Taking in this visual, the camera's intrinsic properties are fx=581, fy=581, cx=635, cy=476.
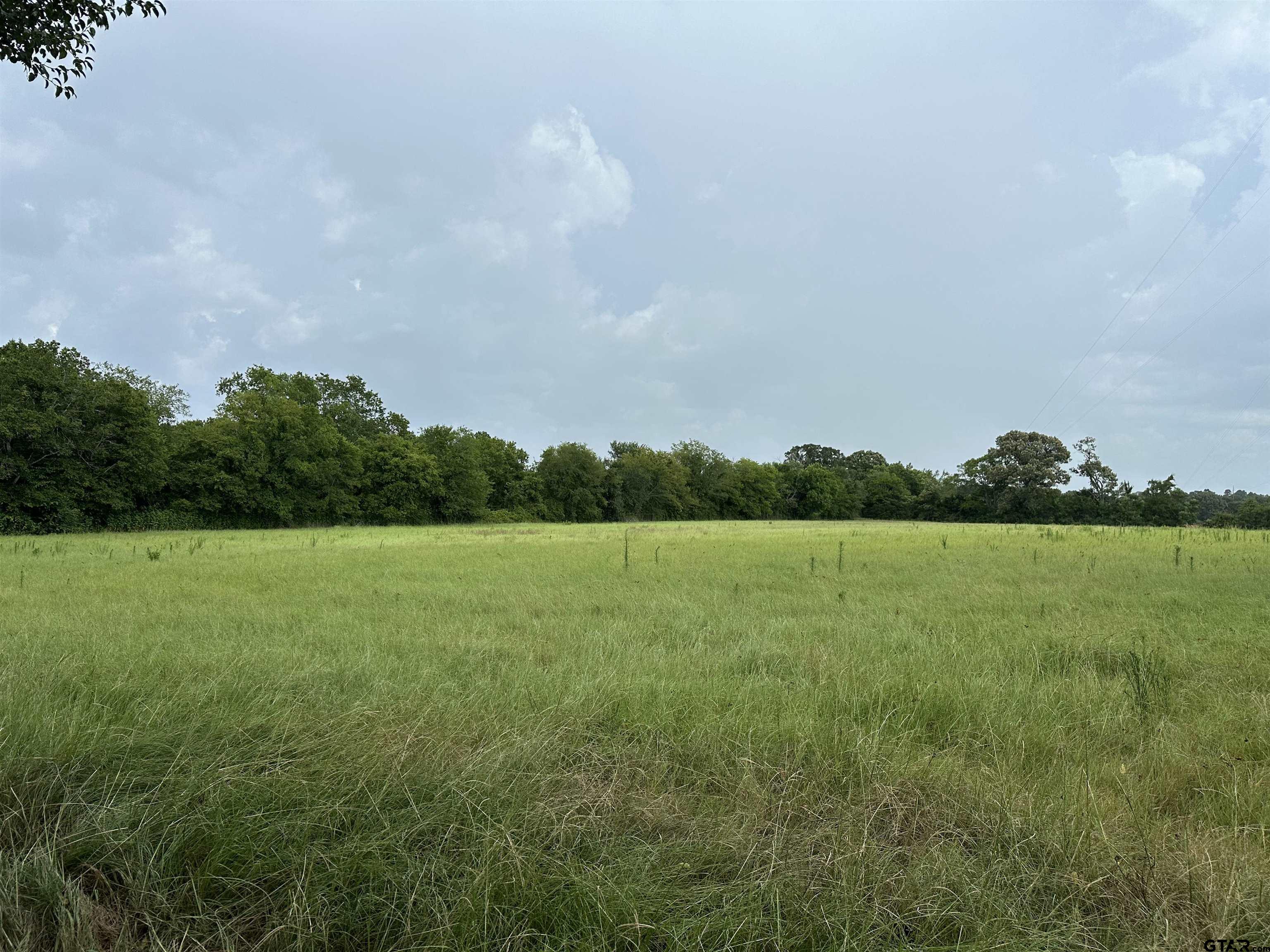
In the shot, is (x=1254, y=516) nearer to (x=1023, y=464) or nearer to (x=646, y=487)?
(x=1023, y=464)

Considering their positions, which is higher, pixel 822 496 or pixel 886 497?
pixel 886 497

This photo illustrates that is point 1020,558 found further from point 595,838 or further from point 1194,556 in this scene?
point 595,838

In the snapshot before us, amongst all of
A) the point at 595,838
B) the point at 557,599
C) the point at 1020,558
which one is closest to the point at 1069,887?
the point at 595,838

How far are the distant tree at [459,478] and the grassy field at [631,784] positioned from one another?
167 ft

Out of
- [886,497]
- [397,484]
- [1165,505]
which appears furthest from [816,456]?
[397,484]

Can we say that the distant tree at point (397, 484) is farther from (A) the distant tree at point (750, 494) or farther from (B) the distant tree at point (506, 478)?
(A) the distant tree at point (750, 494)

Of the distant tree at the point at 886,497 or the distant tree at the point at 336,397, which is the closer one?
the distant tree at the point at 336,397

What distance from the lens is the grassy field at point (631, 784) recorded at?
190cm

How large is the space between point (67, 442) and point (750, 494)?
228 ft

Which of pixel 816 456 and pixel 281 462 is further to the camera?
pixel 816 456

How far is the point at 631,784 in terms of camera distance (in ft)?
9.27

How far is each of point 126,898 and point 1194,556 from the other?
1953 centimetres

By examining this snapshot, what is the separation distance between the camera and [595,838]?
2287 millimetres

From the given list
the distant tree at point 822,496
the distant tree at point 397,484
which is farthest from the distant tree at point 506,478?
the distant tree at point 822,496
